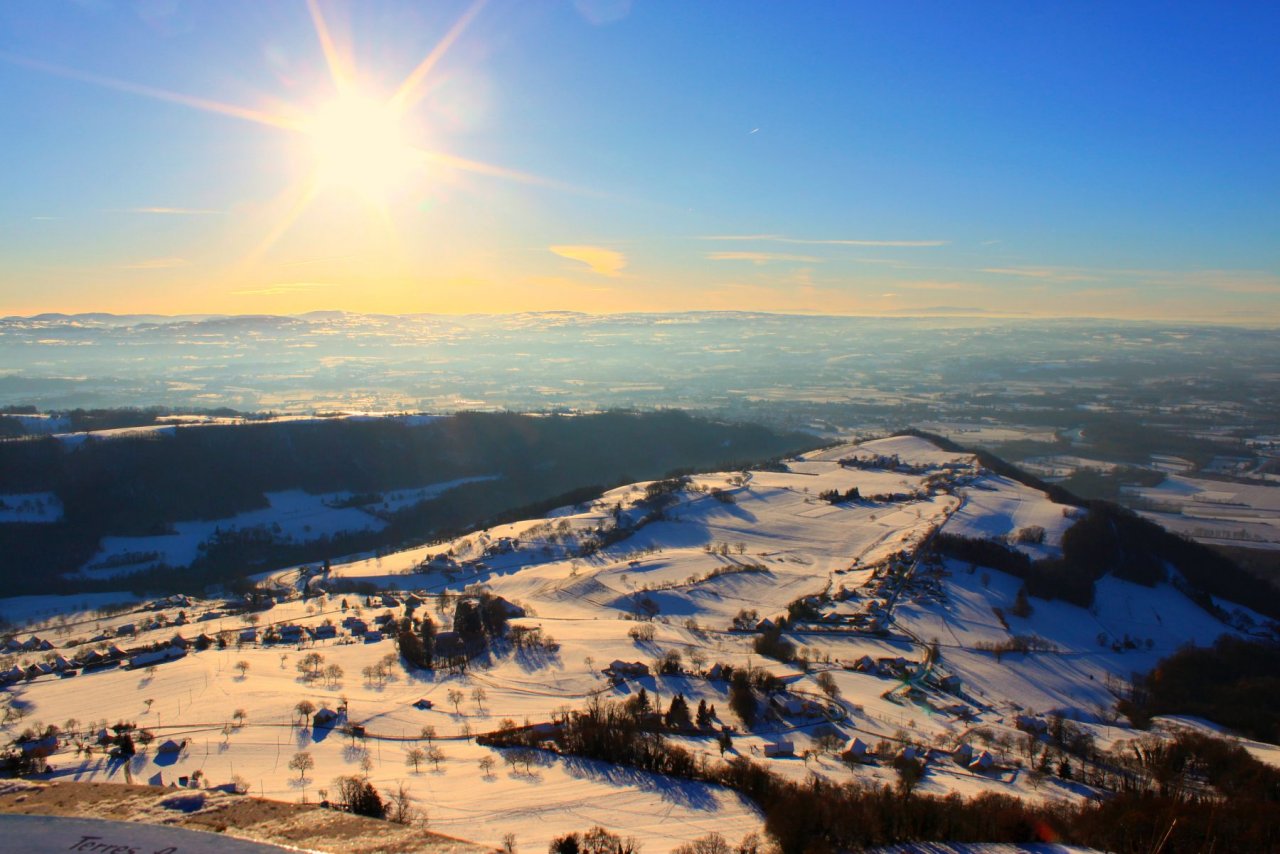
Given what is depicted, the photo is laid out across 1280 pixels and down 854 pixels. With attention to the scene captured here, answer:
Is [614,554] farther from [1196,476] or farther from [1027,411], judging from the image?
[1027,411]

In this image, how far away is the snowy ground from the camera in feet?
80.9

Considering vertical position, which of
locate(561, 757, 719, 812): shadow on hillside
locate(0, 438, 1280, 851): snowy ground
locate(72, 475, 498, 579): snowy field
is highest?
locate(561, 757, 719, 812): shadow on hillside

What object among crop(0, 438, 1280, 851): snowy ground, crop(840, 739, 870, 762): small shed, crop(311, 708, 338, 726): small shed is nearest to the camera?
crop(0, 438, 1280, 851): snowy ground

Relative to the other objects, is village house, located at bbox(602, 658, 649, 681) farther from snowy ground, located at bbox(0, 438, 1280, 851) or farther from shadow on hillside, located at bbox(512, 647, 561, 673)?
shadow on hillside, located at bbox(512, 647, 561, 673)

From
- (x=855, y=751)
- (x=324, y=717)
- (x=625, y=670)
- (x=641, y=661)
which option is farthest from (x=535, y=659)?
(x=855, y=751)

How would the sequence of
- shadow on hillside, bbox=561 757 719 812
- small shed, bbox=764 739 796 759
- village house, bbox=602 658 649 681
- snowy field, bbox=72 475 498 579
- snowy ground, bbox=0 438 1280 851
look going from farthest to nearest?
1. snowy field, bbox=72 475 498 579
2. village house, bbox=602 658 649 681
3. small shed, bbox=764 739 796 759
4. snowy ground, bbox=0 438 1280 851
5. shadow on hillside, bbox=561 757 719 812

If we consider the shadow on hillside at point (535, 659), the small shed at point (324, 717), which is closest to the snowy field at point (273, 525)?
the shadow on hillside at point (535, 659)

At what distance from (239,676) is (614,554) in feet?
99.7

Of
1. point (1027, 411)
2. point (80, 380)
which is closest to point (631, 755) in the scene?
point (1027, 411)

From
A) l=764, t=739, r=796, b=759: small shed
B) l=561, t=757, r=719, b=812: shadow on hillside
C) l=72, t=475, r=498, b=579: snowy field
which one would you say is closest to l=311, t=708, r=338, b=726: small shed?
l=561, t=757, r=719, b=812: shadow on hillside

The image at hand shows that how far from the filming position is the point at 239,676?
1447 inches

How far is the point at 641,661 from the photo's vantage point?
39.1m

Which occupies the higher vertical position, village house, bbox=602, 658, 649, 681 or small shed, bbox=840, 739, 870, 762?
small shed, bbox=840, 739, 870, 762

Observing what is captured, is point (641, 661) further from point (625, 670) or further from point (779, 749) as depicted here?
point (779, 749)
